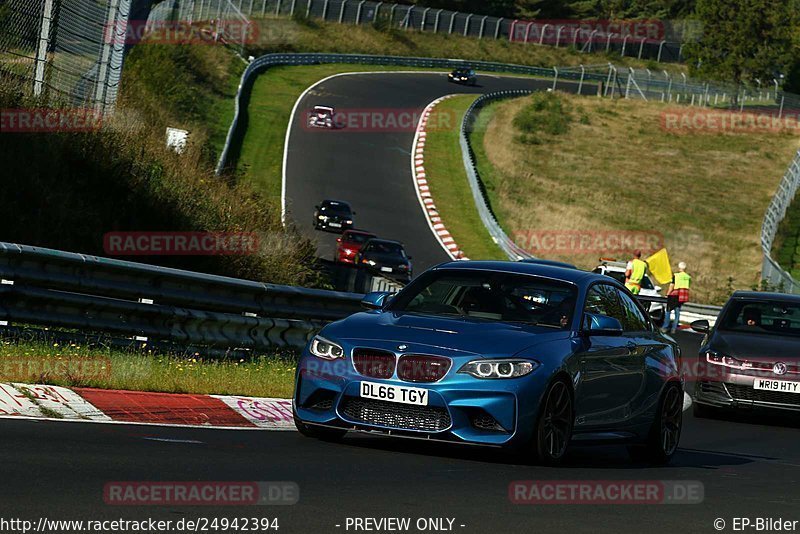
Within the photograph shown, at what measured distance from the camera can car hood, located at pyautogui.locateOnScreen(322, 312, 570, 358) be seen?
9430 mm

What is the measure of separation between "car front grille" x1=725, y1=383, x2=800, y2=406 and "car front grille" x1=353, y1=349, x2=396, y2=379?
314 inches

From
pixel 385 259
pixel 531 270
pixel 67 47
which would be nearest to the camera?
pixel 531 270

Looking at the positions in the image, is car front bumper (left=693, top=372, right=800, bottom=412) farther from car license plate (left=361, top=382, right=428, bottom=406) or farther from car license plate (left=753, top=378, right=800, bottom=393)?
car license plate (left=361, top=382, right=428, bottom=406)

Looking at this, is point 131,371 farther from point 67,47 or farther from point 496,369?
point 67,47

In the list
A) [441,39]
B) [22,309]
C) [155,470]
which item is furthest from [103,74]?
[441,39]

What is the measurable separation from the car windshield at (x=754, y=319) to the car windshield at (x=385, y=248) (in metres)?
23.2

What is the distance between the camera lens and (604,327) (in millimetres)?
10297

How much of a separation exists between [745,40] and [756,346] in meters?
84.3

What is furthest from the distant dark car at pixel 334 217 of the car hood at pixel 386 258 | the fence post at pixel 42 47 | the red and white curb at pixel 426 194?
the fence post at pixel 42 47

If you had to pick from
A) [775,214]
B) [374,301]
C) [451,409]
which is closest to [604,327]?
[451,409]

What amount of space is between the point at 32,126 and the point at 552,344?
10305mm

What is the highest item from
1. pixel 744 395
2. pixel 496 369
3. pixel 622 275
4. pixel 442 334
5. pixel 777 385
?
pixel 442 334

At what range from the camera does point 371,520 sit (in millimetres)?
6906

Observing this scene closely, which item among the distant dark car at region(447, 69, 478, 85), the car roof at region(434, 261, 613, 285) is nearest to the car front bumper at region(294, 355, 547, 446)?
the car roof at region(434, 261, 613, 285)
